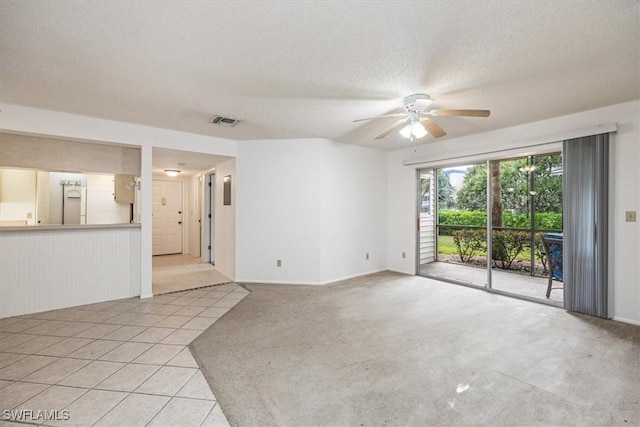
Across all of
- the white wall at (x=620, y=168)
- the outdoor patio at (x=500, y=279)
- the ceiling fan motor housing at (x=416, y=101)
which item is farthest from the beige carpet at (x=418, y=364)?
the ceiling fan motor housing at (x=416, y=101)

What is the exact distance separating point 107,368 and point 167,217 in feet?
20.0

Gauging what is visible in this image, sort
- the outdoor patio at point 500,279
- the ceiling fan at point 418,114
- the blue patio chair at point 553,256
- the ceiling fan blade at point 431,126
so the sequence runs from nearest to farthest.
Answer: the ceiling fan at point 418,114 < the ceiling fan blade at point 431,126 < the blue patio chair at point 553,256 < the outdoor patio at point 500,279

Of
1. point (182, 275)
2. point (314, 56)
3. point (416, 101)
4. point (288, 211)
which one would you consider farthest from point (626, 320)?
point (182, 275)

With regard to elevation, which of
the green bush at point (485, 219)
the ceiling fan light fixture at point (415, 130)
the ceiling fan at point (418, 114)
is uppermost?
the ceiling fan at point (418, 114)

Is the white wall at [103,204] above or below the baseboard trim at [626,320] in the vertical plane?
above

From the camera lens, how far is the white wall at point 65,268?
10.6 ft

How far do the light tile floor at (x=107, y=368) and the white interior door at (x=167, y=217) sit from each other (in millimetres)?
4198

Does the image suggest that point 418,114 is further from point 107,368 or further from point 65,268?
point 65,268

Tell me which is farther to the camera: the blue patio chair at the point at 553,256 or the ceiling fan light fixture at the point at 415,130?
the blue patio chair at the point at 553,256

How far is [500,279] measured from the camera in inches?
191

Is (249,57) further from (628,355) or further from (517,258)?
(517,258)

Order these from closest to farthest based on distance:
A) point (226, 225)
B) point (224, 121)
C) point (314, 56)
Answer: point (314, 56)
point (224, 121)
point (226, 225)

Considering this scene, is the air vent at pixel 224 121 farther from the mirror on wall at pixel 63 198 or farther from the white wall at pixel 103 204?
the white wall at pixel 103 204

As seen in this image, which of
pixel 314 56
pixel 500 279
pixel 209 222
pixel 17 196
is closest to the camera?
pixel 314 56
